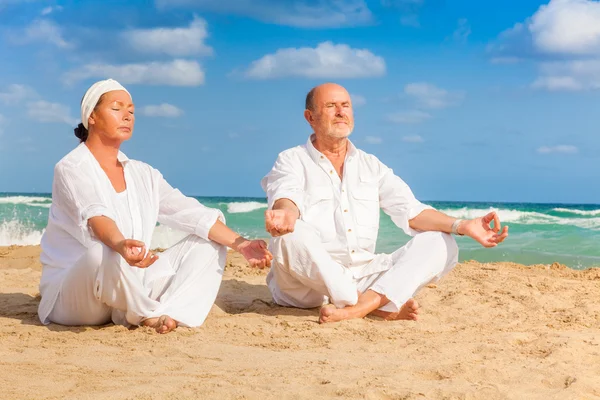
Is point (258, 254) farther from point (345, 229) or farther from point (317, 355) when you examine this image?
point (317, 355)

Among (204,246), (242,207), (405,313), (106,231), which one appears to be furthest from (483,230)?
(242,207)

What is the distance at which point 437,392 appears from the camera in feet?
9.59

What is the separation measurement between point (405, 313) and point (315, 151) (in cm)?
129

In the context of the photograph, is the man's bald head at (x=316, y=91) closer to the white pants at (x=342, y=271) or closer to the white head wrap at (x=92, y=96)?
the white pants at (x=342, y=271)

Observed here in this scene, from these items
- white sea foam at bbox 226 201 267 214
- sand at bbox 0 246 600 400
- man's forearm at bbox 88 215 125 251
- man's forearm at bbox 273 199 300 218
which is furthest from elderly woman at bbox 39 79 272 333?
white sea foam at bbox 226 201 267 214

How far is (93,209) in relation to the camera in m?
4.04

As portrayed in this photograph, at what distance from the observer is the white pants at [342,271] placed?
4.47 meters

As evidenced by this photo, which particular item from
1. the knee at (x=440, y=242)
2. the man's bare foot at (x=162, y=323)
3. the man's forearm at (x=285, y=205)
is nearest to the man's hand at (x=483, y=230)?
the knee at (x=440, y=242)

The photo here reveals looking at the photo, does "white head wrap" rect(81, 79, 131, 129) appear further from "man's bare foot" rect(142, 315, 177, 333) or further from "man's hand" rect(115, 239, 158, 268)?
"man's bare foot" rect(142, 315, 177, 333)

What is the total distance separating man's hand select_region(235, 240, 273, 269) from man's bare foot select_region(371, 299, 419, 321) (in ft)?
3.10

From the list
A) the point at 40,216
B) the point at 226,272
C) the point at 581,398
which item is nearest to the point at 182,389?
the point at 581,398

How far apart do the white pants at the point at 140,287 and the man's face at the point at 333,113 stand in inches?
43.4

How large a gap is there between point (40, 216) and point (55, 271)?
76.4ft

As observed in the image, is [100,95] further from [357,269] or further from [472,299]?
[472,299]
